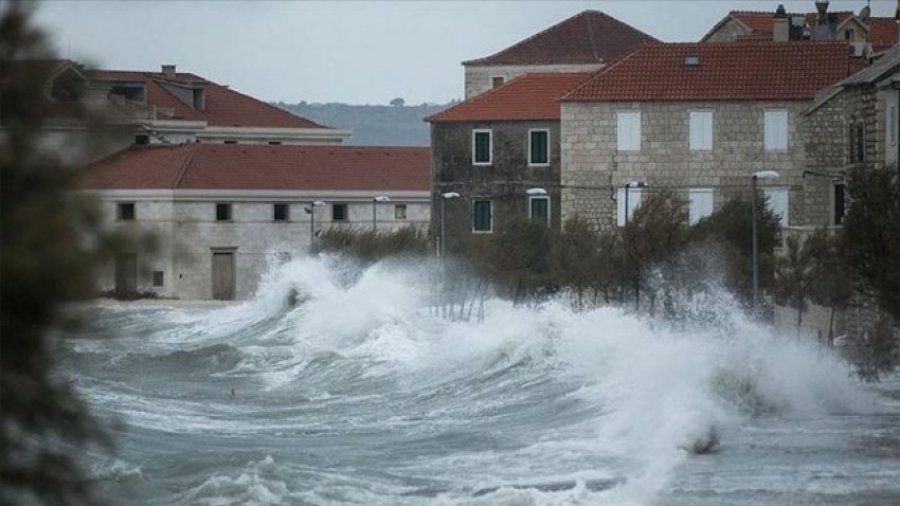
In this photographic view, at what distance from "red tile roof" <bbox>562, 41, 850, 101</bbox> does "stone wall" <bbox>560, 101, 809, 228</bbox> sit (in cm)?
24

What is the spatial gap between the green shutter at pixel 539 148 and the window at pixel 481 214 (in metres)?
1.62

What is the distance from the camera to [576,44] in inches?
2992

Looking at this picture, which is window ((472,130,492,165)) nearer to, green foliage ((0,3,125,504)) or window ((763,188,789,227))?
window ((763,188,789,227))

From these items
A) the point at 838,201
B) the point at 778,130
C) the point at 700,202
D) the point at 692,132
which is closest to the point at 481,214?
the point at 692,132

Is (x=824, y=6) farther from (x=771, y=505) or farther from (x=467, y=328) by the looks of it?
(x=771, y=505)

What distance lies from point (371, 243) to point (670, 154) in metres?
13.6

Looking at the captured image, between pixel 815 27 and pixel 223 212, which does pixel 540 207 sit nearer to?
pixel 815 27

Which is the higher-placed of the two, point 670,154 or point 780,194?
point 670,154

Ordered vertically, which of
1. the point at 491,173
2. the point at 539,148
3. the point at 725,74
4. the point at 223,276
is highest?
the point at 725,74

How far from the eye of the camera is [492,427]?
30188 millimetres

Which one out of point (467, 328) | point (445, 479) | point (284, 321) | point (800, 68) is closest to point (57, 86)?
point (445, 479)

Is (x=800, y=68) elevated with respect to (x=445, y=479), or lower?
elevated

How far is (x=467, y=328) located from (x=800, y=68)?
13.2 meters

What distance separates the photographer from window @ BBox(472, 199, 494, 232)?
60.2m
